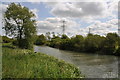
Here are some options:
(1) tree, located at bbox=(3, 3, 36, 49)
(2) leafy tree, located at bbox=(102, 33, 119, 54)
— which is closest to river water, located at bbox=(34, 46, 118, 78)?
(1) tree, located at bbox=(3, 3, 36, 49)

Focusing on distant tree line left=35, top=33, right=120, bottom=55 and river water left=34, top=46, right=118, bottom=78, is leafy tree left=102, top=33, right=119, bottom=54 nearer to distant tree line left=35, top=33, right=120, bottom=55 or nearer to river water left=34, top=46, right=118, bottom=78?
distant tree line left=35, top=33, right=120, bottom=55

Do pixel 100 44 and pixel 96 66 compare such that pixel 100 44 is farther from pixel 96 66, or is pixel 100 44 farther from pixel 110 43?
pixel 96 66

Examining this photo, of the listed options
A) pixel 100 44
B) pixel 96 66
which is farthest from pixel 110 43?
pixel 96 66

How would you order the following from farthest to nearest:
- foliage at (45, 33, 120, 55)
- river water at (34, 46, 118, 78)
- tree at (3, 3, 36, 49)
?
foliage at (45, 33, 120, 55) < tree at (3, 3, 36, 49) < river water at (34, 46, 118, 78)

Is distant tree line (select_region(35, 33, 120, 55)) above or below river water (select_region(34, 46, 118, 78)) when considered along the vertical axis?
above

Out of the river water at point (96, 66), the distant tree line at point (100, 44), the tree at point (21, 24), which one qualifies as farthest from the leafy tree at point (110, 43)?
the tree at point (21, 24)

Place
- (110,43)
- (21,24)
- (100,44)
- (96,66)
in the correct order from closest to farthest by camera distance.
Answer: (96,66) < (21,24) < (110,43) < (100,44)

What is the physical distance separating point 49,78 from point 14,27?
18.8 m

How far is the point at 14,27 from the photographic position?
23.1m

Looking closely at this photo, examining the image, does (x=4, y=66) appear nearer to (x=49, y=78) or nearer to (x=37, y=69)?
(x=37, y=69)

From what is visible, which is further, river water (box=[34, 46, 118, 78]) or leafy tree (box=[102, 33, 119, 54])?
leafy tree (box=[102, 33, 119, 54])

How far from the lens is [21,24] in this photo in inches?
901

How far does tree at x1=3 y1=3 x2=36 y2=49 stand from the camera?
22.2 metres

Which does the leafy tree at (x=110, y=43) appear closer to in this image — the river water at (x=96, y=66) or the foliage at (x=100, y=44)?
the foliage at (x=100, y=44)
